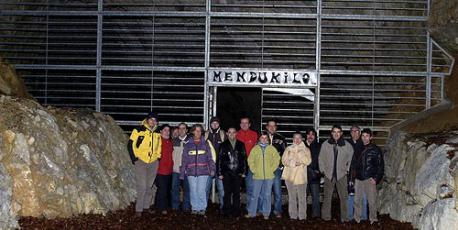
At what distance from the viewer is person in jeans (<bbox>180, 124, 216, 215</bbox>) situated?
40.5 ft

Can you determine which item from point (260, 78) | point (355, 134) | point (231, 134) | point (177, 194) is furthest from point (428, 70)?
point (177, 194)

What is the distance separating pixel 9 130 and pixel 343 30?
1077 centimetres

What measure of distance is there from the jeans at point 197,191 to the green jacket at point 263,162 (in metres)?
1.01

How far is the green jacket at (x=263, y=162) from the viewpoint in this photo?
12180mm

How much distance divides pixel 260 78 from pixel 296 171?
4418mm

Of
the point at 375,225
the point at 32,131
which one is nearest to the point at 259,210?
the point at 375,225

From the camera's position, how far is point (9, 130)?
31.3 ft

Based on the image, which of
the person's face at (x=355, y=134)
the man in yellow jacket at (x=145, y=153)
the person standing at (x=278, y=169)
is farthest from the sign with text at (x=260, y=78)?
the man in yellow jacket at (x=145, y=153)

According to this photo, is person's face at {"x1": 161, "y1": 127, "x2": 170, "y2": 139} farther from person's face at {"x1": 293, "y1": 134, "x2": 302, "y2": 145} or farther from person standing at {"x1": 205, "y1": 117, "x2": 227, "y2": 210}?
person's face at {"x1": 293, "y1": 134, "x2": 302, "y2": 145}

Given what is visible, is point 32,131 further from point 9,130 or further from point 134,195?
point 134,195

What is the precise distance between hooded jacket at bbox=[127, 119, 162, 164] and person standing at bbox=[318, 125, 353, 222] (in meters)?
3.23

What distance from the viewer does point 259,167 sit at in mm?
12219

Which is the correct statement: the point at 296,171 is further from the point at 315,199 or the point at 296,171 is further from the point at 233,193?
the point at 233,193

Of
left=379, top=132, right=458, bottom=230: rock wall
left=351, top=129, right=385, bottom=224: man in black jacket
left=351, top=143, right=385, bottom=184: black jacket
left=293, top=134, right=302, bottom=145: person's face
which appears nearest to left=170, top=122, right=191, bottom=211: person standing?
left=293, top=134, right=302, bottom=145: person's face
